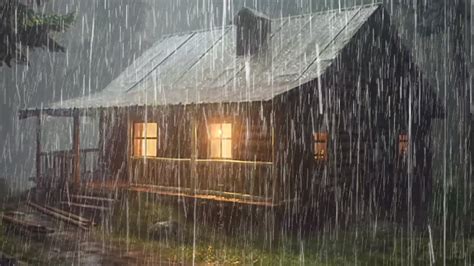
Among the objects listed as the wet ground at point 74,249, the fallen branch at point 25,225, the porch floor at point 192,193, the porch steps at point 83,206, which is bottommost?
the wet ground at point 74,249

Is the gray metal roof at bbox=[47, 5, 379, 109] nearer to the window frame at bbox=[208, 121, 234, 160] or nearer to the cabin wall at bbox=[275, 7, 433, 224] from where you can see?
the cabin wall at bbox=[275, 7, 433, 224]

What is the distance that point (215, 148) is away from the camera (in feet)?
51.6

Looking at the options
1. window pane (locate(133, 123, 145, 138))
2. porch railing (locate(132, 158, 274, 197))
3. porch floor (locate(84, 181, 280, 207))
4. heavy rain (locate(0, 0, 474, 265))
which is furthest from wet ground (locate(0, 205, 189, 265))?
window pane (locate(133, 123, 145, 138))

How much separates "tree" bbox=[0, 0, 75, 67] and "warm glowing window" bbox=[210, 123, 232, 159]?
5.35 metres

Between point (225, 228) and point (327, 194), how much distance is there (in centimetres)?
329

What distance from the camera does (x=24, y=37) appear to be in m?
12.9

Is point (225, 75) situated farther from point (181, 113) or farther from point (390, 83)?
point (390, 83)

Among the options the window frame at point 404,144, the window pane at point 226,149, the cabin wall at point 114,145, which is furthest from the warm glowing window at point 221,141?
the window frame at point 404,144

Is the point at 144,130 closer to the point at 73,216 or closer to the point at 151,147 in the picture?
the point at 151,147

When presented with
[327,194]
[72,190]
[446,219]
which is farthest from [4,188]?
[446,219]

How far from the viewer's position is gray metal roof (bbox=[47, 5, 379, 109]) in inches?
551

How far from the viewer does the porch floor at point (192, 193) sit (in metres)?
13.2

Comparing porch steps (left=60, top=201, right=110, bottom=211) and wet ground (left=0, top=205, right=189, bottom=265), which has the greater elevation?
porch steps (left=60, top=201, right=110, bottom=211)

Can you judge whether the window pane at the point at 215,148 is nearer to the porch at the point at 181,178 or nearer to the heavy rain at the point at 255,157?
the heavy rain at the point at 255,157
